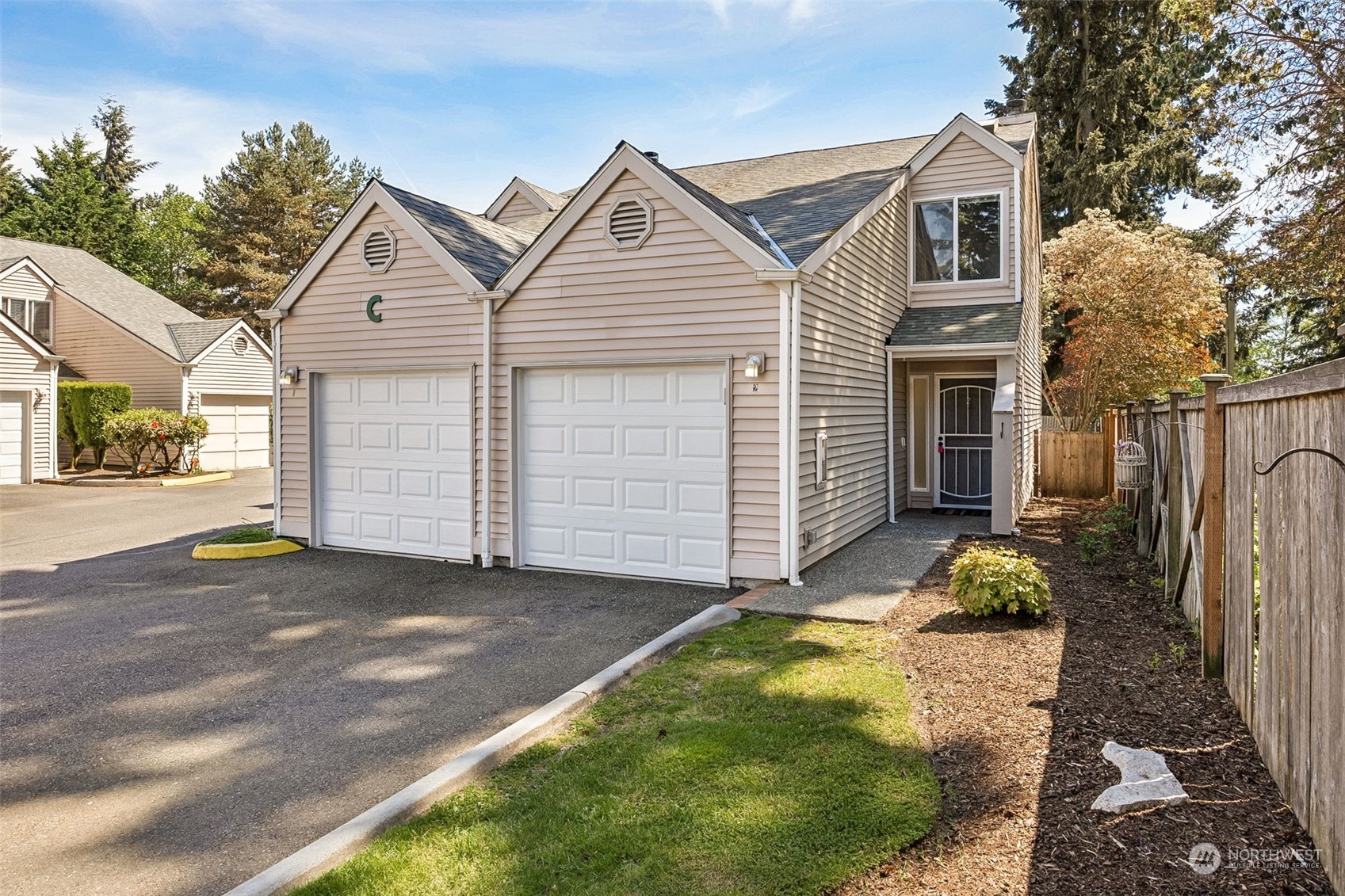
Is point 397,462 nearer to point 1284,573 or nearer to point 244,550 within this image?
point 244,550

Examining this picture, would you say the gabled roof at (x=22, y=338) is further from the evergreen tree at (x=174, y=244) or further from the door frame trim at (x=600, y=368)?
the evergreen tree at (x=174, y=244)

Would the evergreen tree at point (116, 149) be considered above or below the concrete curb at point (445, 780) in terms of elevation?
above

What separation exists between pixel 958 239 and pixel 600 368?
791 cm

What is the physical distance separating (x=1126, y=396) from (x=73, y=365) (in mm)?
31120

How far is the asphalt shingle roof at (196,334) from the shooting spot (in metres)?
24.4

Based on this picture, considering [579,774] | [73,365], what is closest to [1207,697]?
[579,774]

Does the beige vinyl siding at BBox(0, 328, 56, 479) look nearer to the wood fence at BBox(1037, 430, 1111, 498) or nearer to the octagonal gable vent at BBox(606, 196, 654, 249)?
the octagonal gable vent at BBox(606, 196, 654, 249)

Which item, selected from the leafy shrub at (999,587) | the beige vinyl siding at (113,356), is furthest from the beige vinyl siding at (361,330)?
the beige vinyl siding at (113,356)

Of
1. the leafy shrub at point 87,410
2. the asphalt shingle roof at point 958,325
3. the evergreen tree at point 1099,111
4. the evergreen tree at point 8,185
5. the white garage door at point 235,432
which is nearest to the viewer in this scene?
the asphalt shingle roof at point 958,325

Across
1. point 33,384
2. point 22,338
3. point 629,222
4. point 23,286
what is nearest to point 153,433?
point 33,384

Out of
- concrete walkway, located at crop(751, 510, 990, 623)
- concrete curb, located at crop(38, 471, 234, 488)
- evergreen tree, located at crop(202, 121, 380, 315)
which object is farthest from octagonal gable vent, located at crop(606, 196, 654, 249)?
evergreen tree, located at crop(202, 121, 380, 315)

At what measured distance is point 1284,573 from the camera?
3.53 metres

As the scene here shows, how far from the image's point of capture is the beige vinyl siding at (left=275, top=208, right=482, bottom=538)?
1002 centimetres

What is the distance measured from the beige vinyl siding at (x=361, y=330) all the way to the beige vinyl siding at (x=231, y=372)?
15811mm
